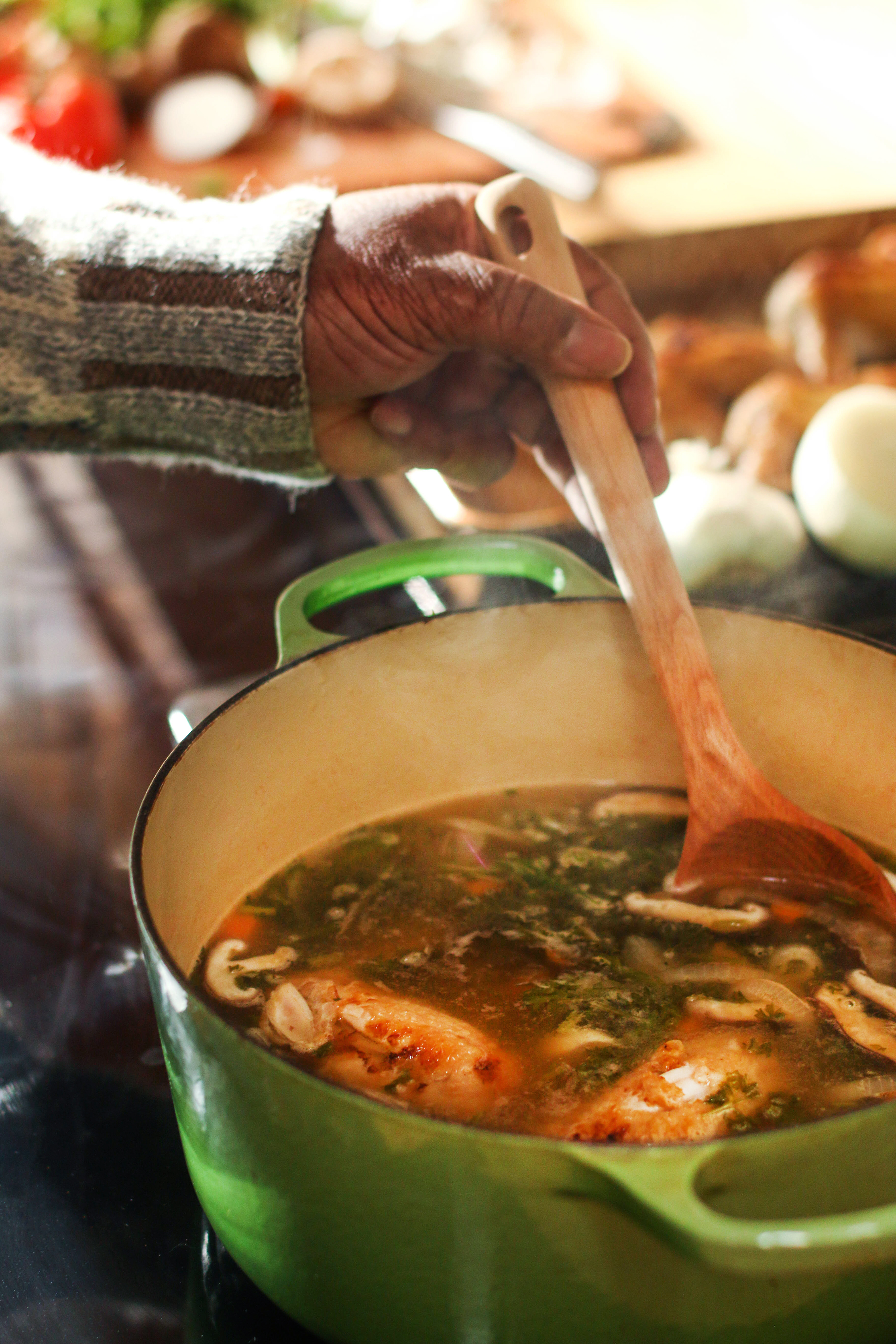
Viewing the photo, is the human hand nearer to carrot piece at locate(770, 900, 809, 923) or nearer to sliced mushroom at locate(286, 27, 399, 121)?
carrot piece at locate(770, 900, 809, 923)

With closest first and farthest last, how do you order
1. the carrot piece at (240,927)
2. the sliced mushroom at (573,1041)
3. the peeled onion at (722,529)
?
the sliced mushroom at (573,1041), the carrot piece at (240,927), the peeled onion at (722,529)

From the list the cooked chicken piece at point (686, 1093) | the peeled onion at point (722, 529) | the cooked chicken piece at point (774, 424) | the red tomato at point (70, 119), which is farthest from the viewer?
the red tomato at point (70, 119)

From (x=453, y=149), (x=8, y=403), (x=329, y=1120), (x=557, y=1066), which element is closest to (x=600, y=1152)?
(x=329, y=1120)

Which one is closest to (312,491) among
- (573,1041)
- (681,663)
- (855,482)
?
(855,482)

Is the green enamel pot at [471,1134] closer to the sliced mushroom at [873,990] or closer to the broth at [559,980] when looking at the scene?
the broth at [559,980]

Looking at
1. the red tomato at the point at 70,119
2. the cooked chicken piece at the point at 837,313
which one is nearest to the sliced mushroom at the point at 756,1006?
the cooked chicken piece at the point at 837,313

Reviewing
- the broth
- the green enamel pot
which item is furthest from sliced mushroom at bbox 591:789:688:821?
the green enamel pot
